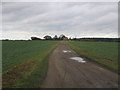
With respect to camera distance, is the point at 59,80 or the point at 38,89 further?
the point at 59,80

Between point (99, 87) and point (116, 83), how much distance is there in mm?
1113

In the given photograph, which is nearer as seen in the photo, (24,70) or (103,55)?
(24,70)

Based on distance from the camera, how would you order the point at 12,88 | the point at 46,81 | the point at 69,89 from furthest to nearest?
the point at 46,81, the point at 12,88, the point at 69,89

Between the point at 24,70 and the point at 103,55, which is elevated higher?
the point at 103,55

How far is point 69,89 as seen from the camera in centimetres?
631

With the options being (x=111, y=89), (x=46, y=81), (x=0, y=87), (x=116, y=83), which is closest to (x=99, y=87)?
(x=111, y=89)

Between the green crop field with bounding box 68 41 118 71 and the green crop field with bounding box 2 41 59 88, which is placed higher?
the green crop field with bounding box 68 41 118 71

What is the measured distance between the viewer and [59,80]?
7641mm

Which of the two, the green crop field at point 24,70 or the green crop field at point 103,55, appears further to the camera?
the green crop field at point 103,55

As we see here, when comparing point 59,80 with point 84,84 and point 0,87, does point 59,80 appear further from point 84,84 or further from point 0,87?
point 0,87

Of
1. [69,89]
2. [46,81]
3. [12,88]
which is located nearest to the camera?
[69,89]

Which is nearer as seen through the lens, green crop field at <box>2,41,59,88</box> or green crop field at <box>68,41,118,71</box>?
green crop field at <box>2,41,59,88</box>

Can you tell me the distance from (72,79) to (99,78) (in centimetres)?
142

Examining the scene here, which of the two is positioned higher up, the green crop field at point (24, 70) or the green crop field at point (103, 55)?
the green crop field at point (103, 55)
